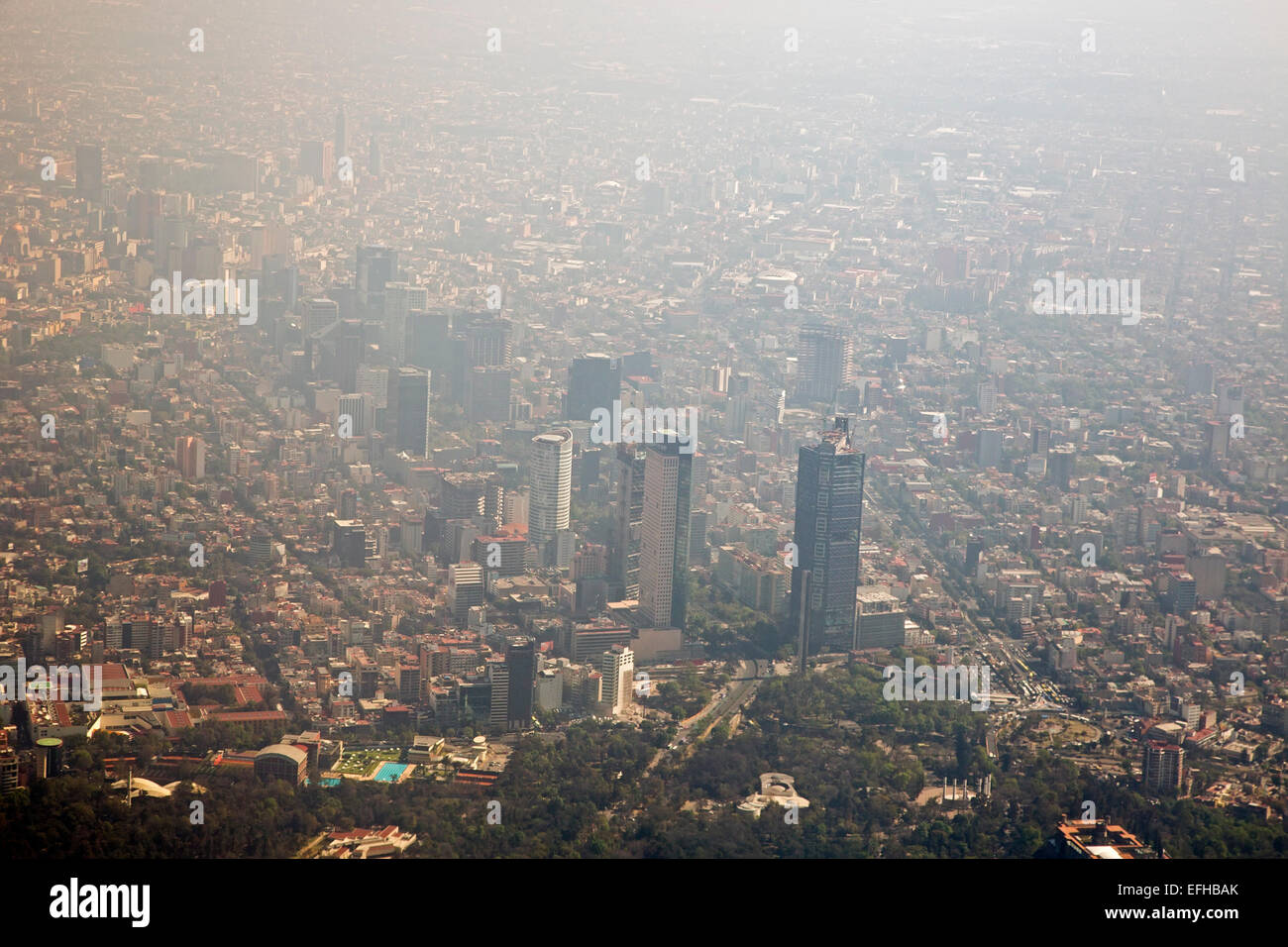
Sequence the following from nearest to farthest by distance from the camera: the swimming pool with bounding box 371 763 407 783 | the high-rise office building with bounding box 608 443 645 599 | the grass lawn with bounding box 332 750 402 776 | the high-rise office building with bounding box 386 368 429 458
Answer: the swimming pool with bounding box 371 763 407 783, the grass lawn with bounding box 332 750 402 776, the high-rise office building with bounding box 608 443 645 599, the high-rise office building with bounding box 386 368 429 458

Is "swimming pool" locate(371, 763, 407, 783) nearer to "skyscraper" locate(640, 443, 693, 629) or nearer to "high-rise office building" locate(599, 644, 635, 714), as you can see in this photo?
"high-rise office building" locate(599, 644, 635, 714)

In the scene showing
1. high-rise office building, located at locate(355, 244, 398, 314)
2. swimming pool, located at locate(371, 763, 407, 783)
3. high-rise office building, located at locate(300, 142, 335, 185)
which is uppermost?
high-rise office building, located at locate(300, 142, 335, 185)

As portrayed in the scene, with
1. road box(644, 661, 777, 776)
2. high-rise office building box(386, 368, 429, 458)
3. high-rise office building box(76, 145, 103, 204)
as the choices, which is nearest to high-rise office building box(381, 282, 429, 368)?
high-rise office building box(386, 368, 429, 458)

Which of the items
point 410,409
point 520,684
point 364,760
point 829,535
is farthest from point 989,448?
point 364,760

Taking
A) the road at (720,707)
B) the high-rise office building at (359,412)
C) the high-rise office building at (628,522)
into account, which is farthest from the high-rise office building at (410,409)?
the road at (720,707)

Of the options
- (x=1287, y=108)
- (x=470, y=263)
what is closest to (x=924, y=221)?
(x=1287, y=108)

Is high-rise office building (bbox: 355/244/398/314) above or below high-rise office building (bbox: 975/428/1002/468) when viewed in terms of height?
above

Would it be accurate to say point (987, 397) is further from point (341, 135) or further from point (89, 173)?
point (89, 173)

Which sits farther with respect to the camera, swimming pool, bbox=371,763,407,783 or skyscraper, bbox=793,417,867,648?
skyscraper, bbox=793,417,867,648

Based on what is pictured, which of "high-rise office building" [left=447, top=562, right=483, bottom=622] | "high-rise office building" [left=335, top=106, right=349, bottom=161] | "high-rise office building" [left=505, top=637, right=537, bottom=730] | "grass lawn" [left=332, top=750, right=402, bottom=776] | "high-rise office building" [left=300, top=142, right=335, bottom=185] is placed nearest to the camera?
"grass lawn" [left=332, top=750, right=402, bottom=776]
